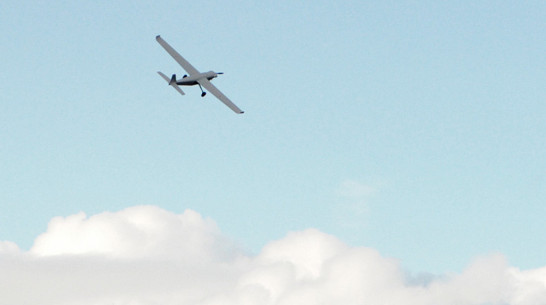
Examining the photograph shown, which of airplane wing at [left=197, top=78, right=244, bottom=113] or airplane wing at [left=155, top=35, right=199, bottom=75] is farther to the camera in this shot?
airplane wing at [left=155, top=35, right=199, bottom=75]

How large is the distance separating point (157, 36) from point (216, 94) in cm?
2422

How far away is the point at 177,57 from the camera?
120 metres

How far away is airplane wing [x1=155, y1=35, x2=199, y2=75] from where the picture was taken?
384ft

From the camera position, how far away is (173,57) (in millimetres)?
120250

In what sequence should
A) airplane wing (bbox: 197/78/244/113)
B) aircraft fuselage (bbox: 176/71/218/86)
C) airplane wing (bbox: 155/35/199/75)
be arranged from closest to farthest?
1. airplane wing (bbox: 197/78/244/113)
2. aircraft fuselage (bbox: 176/71/218/86)
3. airplane wing (bbox: 155/35/199/75)

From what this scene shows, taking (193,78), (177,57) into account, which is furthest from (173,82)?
(177,57)

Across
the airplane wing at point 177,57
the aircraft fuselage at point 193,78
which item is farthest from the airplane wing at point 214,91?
the airplane wing at point 177,57

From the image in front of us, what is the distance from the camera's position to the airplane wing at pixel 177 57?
117 meters

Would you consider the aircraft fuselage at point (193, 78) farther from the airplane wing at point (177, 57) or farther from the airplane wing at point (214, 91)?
the airplane wing at point (177, 57)

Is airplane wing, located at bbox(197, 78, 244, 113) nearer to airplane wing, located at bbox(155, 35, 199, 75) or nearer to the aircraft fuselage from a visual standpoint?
the aircraft fuselage

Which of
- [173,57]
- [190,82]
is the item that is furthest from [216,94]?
[173,57]

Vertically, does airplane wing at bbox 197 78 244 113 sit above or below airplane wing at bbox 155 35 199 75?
below

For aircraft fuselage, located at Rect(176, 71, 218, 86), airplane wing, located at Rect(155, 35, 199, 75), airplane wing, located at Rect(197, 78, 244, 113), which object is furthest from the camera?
airplane wing, located at Rect(155, 35, 199, 75)

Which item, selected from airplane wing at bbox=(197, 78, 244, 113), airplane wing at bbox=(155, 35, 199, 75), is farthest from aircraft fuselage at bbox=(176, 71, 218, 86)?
airplane wing at bbox=(155, 35, 199, 75)
